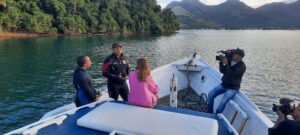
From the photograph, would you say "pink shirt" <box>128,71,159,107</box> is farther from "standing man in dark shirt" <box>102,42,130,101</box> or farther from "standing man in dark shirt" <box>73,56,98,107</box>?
"standing man in dark shirt" <box>102,42,130,101</box>

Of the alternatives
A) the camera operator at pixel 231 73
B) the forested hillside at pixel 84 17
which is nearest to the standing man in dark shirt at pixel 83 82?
the camera operator at pixel 231 73

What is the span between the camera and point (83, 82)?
21.1 ft

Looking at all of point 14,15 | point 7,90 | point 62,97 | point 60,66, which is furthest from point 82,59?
point 14,15

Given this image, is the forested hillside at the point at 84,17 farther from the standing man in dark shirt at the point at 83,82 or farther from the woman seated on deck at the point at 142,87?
the woman seated on deck at the point at 142,87

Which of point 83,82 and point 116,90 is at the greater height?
point 83,82

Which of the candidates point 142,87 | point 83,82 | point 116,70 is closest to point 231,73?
point 142,87

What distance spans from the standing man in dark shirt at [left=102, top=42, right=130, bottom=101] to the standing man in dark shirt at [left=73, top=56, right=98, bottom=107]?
106 cm

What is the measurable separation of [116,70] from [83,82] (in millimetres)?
1417

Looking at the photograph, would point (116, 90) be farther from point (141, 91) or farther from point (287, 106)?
point (287, 106)

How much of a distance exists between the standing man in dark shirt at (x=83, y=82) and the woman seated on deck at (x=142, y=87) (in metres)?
1.19

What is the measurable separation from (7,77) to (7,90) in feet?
14.3

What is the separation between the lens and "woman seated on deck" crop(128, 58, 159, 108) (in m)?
5.76

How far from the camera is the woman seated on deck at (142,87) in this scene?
5.76m

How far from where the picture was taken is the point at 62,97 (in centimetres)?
1547
